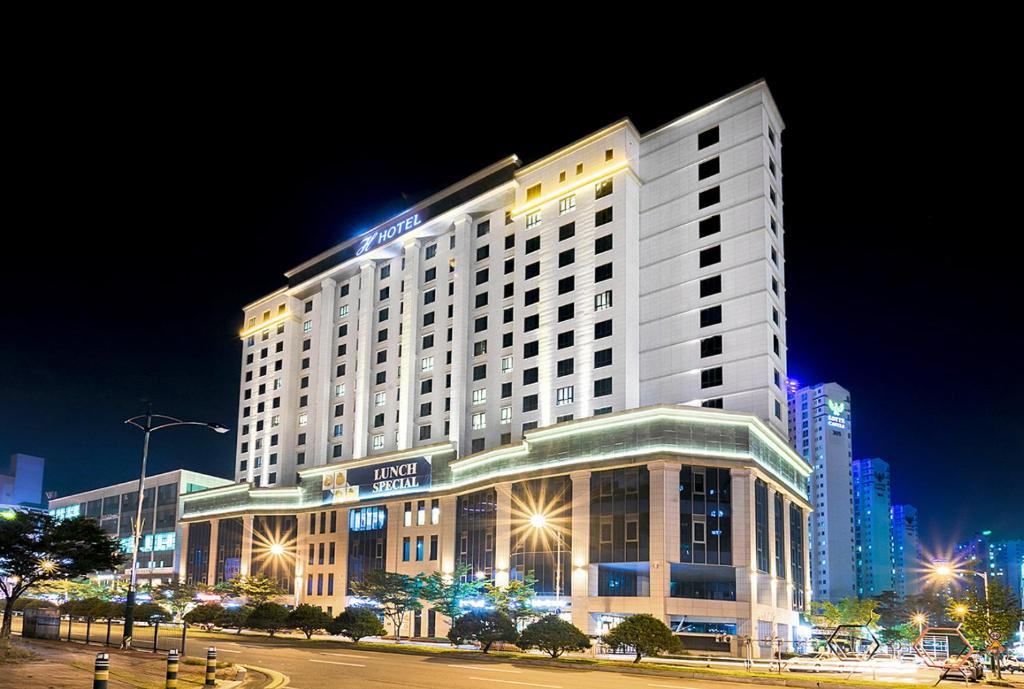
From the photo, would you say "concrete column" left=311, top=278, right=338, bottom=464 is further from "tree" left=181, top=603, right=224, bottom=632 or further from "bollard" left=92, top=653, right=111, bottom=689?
"bollard" left=92, top=653, right=111, bottom=689

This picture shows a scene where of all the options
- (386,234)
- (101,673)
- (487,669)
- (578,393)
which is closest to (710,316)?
(578,393)

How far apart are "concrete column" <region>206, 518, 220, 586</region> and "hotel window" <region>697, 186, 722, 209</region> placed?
76097 millimetres

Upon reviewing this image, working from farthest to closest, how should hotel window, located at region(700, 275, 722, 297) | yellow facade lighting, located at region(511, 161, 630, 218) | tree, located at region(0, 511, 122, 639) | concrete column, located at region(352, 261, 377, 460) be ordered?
concrete column, located at region(352, 261, 377, 460) → yellow facade lighting, located at region(511, 161, 630, 218) → hotel window, located at region(700, 275, 722, 297) → tree, located at region(0, 511, 122, 639)

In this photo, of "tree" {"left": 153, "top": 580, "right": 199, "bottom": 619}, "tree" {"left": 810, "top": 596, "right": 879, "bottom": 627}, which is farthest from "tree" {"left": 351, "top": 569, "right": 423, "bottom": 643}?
"tree" {"left": 810, "top": 596, "right": 879, "bottom": 627}

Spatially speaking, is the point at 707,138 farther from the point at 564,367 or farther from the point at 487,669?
the point at 487,669

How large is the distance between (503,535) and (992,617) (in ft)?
142

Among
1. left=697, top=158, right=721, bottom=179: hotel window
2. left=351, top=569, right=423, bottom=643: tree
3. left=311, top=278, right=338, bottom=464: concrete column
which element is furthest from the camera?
left=311, top=278, right=338, bottom=464: concrete column

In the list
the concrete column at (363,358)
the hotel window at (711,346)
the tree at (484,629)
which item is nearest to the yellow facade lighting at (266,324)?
the concrete column at (363,358)

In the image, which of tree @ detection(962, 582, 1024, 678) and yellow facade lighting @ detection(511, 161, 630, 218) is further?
yellow facade lighting @ detection(511, 161, 630, 218)

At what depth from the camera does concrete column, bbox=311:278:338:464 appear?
4397 inches

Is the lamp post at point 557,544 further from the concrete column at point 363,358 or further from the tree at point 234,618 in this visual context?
the concrete column at point 363,358

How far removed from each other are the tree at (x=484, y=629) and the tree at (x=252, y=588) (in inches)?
2246

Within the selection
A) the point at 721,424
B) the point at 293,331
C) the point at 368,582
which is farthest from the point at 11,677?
the point at 293,331

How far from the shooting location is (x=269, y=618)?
207ft
